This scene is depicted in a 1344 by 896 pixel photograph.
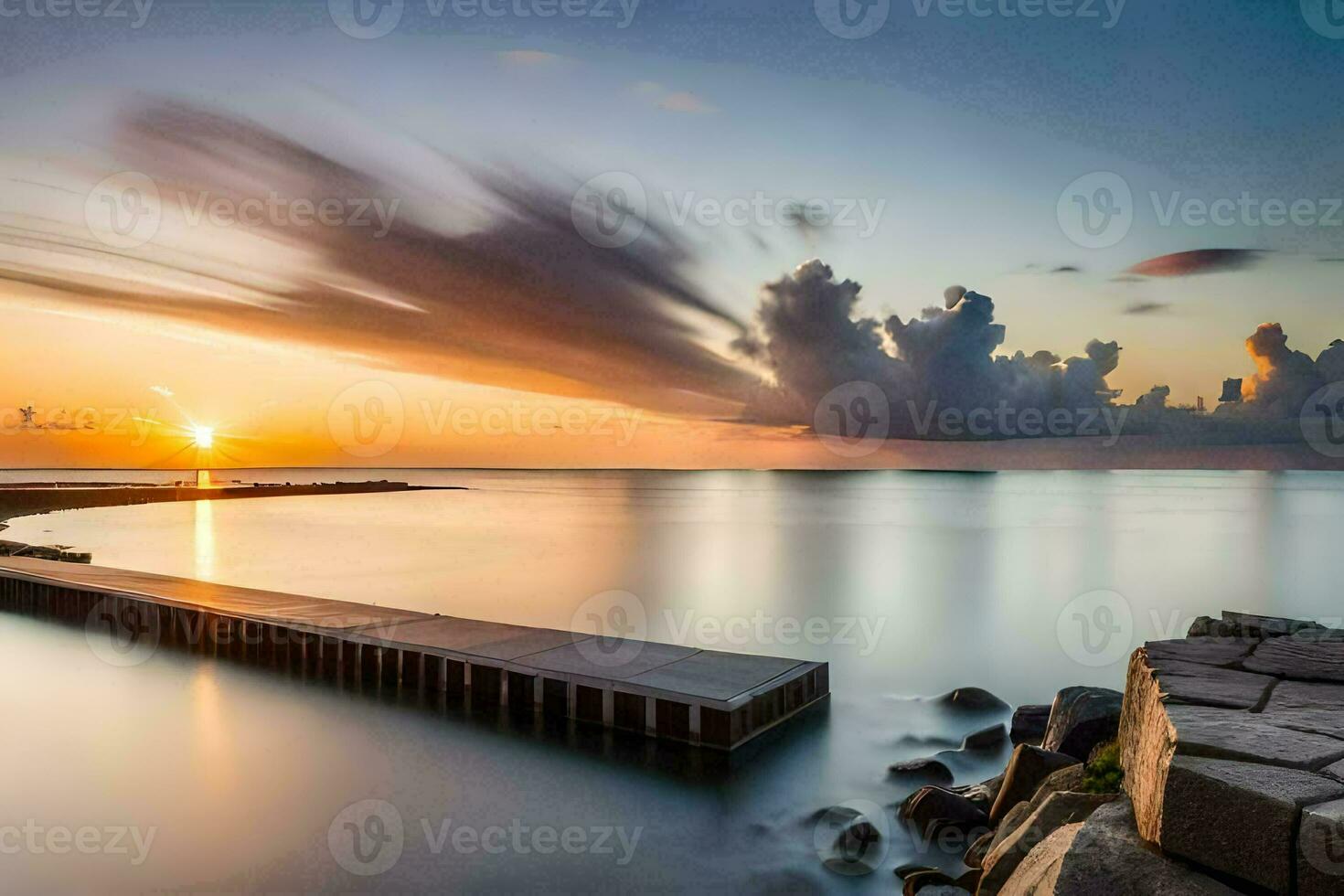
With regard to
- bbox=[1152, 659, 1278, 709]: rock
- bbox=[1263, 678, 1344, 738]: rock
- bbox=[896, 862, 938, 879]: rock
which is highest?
bbox=[1152, 659, 1278, 709]: rock

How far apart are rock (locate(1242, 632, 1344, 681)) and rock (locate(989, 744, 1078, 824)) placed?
3.51 metres

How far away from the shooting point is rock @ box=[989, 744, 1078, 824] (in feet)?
33.5

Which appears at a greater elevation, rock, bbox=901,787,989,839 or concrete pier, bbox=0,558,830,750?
concrete pier, bbox=0,558,830,750

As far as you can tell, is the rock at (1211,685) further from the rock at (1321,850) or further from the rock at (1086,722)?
the rock at (1086,722)

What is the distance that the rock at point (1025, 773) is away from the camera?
33.5 ft

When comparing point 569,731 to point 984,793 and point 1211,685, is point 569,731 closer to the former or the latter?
point 984,793

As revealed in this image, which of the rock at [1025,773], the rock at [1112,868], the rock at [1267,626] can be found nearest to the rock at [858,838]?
the rock at [1025,773]

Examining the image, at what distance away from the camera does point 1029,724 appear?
15.4 m

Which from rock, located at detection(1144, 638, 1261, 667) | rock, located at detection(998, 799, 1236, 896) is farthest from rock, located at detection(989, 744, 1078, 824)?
rock, located at detection(998, 799, 1236, 896)

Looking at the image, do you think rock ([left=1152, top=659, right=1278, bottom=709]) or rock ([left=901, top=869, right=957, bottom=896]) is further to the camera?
rock ([left=901, top=869, right=957, bottom=896])

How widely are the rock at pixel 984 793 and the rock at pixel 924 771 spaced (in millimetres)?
1395

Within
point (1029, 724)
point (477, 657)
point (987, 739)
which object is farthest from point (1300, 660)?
point (477, 657)

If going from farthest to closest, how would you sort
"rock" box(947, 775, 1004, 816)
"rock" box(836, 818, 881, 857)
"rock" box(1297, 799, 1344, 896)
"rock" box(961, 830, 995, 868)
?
"rock" box(947, 775, 1004, 816)
"rock" box(836, 818, 881, 857)
"rock" box(961, 830, 995, 868)
"rock" box(1297, 799, 1344, 896)

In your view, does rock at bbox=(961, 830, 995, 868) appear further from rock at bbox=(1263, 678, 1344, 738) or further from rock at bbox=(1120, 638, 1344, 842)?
rock at bbox=(1263, 678, 1344, 738)
